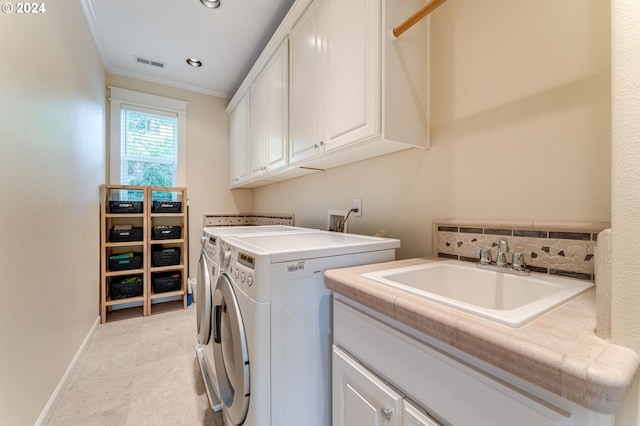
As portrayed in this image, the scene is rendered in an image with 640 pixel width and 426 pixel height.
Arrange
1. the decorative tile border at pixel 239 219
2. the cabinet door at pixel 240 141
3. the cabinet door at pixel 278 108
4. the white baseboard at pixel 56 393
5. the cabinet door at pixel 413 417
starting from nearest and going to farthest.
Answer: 1. the cabinet door at pixel 413 417
2. the white baseboard at pixel 56 393
3. the cabinet door at pixel 278 108
4. the cabinet door at pixel 240 141
5. the decorative tile border at pixel 239 219

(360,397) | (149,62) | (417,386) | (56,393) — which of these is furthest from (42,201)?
(149,62)

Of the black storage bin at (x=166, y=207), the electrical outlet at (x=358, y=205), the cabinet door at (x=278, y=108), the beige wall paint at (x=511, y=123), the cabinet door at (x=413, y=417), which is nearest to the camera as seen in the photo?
the cabinet door at (x=413, y=417)

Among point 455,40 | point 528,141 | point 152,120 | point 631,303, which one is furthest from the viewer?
point 152,120

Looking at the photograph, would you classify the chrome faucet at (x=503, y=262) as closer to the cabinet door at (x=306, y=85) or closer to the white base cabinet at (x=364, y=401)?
the white base cabinet at (x=364, y=401)

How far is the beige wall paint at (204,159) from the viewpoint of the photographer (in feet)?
10.9

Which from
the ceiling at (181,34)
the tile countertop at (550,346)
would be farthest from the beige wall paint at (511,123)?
the ceiling at (181,34)

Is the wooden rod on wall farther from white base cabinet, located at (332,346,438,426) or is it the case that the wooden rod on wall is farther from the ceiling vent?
the ceiling vent

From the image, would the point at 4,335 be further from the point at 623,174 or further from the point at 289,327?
the point at 623,174

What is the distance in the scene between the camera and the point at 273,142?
2158mm

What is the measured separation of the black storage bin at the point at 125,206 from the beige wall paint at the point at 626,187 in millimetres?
3448

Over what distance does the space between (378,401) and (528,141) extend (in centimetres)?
104

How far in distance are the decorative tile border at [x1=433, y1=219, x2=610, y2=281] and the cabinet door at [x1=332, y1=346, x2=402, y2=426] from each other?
0.68m

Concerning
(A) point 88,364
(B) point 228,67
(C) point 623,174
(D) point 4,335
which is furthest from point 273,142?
(A) point 88,364

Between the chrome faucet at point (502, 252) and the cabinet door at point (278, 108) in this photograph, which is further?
the cabinet door at point (278, 108)
